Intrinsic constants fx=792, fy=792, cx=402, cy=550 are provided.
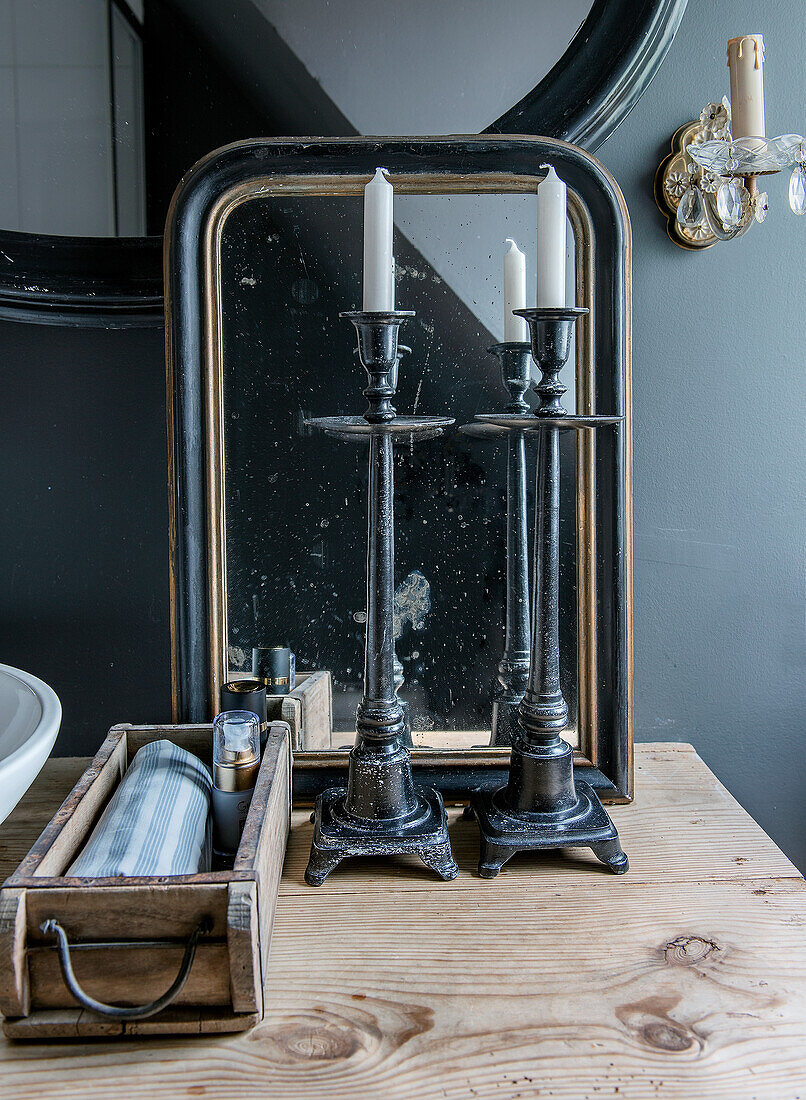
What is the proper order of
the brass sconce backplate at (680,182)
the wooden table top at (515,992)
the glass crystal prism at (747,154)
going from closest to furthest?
the wooden table top at (515,992) < the glass crystal prism at (747,154) < the brass sconce backplate at (680,182)

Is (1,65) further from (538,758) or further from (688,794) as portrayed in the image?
(688,794)

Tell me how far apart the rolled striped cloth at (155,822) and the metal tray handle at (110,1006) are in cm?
4

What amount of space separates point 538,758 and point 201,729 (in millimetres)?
286

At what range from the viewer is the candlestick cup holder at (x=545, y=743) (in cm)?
62

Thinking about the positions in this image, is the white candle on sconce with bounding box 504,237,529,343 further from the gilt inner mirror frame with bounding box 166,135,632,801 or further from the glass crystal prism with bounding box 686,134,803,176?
the glass crystal prism with bounding box 686,134,803,176

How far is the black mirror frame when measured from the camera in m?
0.75

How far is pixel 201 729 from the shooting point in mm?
680

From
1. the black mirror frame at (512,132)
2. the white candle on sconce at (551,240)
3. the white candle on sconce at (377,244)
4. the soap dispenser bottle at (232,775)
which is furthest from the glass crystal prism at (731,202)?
the soap dispenser bottle at (232,775)

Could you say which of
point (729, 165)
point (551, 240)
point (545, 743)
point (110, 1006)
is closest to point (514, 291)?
point (551, 240)

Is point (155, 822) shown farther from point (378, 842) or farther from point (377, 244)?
point (377, 244)

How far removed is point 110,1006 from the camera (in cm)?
46

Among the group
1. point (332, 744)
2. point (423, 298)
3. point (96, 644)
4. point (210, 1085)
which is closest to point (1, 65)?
point (423, 298)

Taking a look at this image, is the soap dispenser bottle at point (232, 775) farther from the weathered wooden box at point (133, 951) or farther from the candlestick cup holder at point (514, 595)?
the candlestick cup holder at point (514, 595)

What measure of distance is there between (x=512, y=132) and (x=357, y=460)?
357 millimetres
